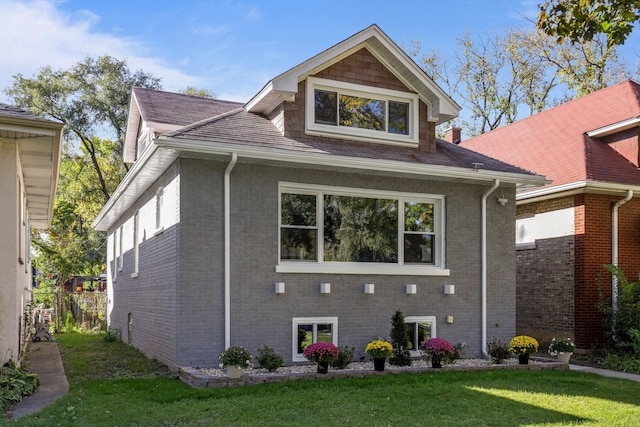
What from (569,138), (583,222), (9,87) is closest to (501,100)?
(569,138)

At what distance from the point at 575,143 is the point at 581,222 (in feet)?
9.24

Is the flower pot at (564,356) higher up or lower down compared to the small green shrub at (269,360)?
lower down

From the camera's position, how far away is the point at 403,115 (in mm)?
12711

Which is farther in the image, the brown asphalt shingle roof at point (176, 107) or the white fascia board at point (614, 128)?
the white fascia board at point (614, 128)

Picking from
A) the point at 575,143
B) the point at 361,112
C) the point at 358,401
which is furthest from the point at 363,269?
the point at 575,143

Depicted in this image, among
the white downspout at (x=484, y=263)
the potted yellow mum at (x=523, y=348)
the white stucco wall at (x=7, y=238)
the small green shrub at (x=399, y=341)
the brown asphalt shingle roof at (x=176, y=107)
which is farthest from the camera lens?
the brown asphalt shingle roof at (x=176, y=107)

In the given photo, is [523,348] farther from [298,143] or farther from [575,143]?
[575,143]

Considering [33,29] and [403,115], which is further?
[33,29]

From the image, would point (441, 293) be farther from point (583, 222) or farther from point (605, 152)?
point (605, 152)

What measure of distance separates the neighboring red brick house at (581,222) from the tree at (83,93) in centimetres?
2005

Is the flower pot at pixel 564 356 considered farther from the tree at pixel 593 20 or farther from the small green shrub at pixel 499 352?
the tree at pixel 593 20

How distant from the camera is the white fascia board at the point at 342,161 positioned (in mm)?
9828

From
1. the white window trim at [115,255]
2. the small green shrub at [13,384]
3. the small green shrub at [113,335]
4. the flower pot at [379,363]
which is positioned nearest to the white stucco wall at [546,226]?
the flower pot at [379,363]

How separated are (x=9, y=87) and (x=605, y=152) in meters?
25.8
